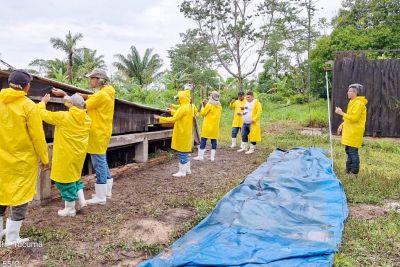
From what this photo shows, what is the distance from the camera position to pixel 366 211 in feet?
16.8

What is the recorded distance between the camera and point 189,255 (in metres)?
3.20

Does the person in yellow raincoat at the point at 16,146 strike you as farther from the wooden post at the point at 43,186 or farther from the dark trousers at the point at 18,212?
the wooden post at the point at 43,186

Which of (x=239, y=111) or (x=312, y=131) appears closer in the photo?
(x=239, y=111)

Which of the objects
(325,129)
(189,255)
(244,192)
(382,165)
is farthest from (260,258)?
(325,129)

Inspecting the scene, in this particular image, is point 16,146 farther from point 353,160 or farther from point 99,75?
point 353,160

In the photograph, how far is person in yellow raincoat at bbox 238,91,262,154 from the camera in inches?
381

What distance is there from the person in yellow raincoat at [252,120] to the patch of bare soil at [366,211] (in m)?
4.55

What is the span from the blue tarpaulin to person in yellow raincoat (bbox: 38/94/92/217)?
61.6 inches

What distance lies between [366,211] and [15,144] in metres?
4.24

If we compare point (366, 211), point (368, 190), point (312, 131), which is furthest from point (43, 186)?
point (312, 131)

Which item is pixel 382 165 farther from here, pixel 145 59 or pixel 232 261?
pixel 145 59

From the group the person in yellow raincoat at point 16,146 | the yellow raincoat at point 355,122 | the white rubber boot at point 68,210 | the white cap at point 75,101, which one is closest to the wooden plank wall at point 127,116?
the white cap at point 75,101

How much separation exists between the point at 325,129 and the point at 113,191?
32.7 feet

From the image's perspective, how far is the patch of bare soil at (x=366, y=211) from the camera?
4910 mm
